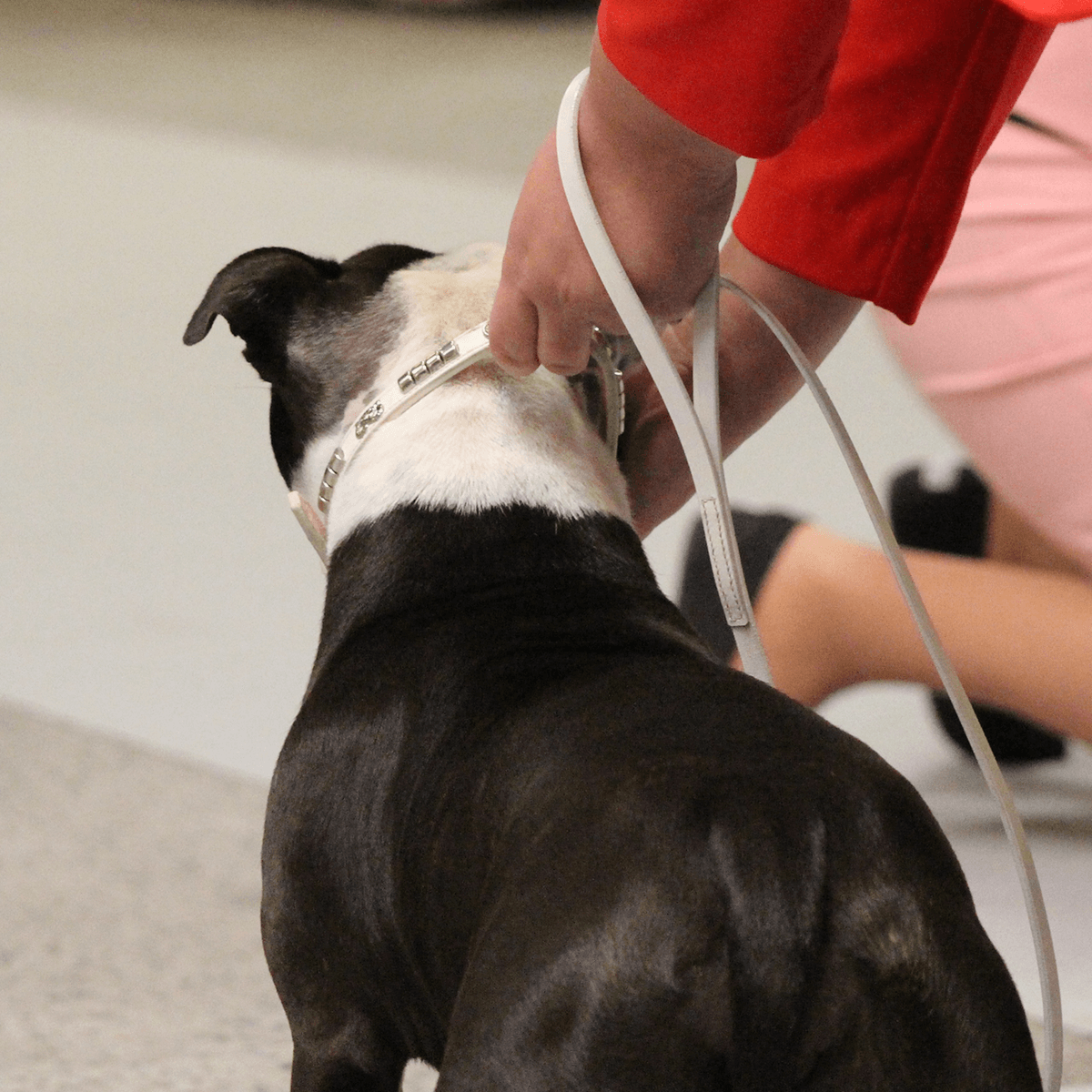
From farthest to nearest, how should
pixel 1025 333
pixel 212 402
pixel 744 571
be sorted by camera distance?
pixel 212 402
pixel 744 571
pixel 1025 333

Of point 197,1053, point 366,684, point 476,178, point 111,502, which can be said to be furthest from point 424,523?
point 476,178

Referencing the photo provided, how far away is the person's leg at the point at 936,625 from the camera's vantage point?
64.9 inches

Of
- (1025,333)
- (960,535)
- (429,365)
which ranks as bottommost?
(960,535)

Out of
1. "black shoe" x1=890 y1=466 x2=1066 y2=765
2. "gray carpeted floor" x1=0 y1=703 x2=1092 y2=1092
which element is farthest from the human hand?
"black shoe" x1=890 y1=466 x2=1066 y2=765

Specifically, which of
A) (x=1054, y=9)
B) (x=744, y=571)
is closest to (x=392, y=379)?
(x=1054, y=9)

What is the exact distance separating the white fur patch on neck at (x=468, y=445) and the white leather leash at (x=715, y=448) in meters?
0.08

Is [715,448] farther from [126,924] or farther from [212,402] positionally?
[212,402]

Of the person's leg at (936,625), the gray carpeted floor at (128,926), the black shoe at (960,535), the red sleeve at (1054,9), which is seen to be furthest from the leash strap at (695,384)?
the black shoe at (960,535)

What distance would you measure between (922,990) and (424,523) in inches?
15.4

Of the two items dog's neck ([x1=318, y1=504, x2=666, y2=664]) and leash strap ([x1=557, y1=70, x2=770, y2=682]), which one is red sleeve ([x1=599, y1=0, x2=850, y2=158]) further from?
dog's neck ([x1=318, y1=504, x2=666, y2=664])

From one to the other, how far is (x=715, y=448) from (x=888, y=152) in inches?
11.4

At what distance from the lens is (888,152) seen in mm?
1149

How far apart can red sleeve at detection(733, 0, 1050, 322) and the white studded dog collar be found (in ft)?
0.59

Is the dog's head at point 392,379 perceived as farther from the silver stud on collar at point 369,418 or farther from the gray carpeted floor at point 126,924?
the gray carpeted floor at point 126,924
